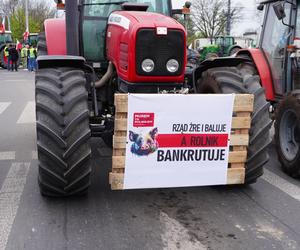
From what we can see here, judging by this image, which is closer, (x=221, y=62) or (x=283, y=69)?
(x=221, y=62)

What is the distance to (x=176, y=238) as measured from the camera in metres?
3.92

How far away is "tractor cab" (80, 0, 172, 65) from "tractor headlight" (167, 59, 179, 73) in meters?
1.24

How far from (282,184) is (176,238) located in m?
2.09

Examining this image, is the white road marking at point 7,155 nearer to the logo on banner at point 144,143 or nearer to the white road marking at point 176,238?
the logo on banner at point 144,143

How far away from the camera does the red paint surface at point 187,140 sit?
14.5ft

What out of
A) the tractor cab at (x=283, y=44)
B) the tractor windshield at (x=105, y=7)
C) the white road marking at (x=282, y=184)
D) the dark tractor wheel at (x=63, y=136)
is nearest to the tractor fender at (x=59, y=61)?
the dark tractor wheel at (x=63, y=136)

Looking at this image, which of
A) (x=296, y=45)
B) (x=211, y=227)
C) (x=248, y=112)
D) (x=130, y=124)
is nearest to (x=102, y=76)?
(x=130, y=124)

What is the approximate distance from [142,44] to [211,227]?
1883 millimetres

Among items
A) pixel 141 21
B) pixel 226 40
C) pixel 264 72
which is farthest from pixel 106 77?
pixel 226 40

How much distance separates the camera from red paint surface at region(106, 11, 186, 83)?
15.1 ft

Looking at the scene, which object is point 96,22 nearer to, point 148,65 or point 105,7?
point 105,7

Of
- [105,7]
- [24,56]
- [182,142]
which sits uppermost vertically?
[105,7]

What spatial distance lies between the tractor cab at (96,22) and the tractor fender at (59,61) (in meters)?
0.94

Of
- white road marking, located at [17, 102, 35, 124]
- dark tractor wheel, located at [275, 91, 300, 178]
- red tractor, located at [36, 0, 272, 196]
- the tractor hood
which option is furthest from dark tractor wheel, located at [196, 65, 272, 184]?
white road marking, located at [17, 102, 35, 124]
